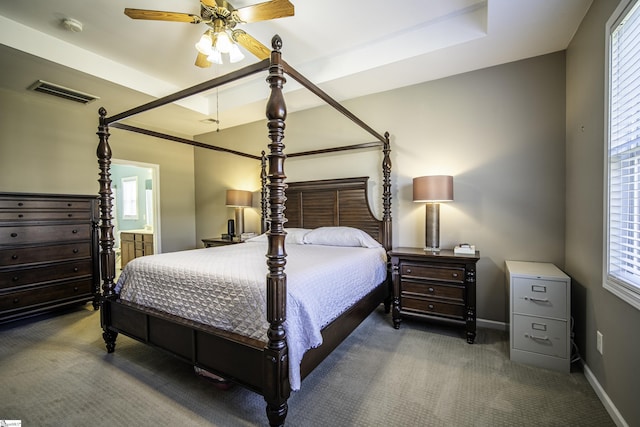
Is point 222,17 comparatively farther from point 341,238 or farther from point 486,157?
point 486,157

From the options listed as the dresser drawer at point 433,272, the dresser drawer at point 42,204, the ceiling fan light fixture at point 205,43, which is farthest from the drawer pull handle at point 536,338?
the dresser drawer at point 42,204

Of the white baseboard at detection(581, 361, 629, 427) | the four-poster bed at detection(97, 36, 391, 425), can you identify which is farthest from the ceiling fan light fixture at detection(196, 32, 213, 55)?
the white baseboard at detection(581, 361, 629, 427)

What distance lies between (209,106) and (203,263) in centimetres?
309

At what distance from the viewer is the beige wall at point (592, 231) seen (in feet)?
4.91

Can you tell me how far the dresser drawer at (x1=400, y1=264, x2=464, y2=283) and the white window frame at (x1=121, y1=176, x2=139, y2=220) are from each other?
23.2ft

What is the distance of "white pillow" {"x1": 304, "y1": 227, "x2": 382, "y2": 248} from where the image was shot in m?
3.20

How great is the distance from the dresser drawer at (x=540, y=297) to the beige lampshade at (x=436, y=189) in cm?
97

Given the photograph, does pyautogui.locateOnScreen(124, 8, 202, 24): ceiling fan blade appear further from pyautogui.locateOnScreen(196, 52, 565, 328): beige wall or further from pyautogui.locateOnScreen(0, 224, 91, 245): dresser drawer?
pyautogui.locateOnScreen(0, 224, 91, 245): dresser drawer

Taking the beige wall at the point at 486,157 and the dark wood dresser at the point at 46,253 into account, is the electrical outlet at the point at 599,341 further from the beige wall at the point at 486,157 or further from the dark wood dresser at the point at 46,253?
the dark wood dresser at the point at 46,253

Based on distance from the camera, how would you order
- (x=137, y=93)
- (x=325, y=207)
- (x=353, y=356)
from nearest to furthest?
(x=353, y=356), (x=137, y=93), (x=325, y=207)

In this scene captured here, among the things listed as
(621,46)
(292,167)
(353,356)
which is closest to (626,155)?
(621,46)

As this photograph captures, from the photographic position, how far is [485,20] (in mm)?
2369

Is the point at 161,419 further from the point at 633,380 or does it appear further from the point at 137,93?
the point at 137,93

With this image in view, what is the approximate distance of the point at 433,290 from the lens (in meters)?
2.71
